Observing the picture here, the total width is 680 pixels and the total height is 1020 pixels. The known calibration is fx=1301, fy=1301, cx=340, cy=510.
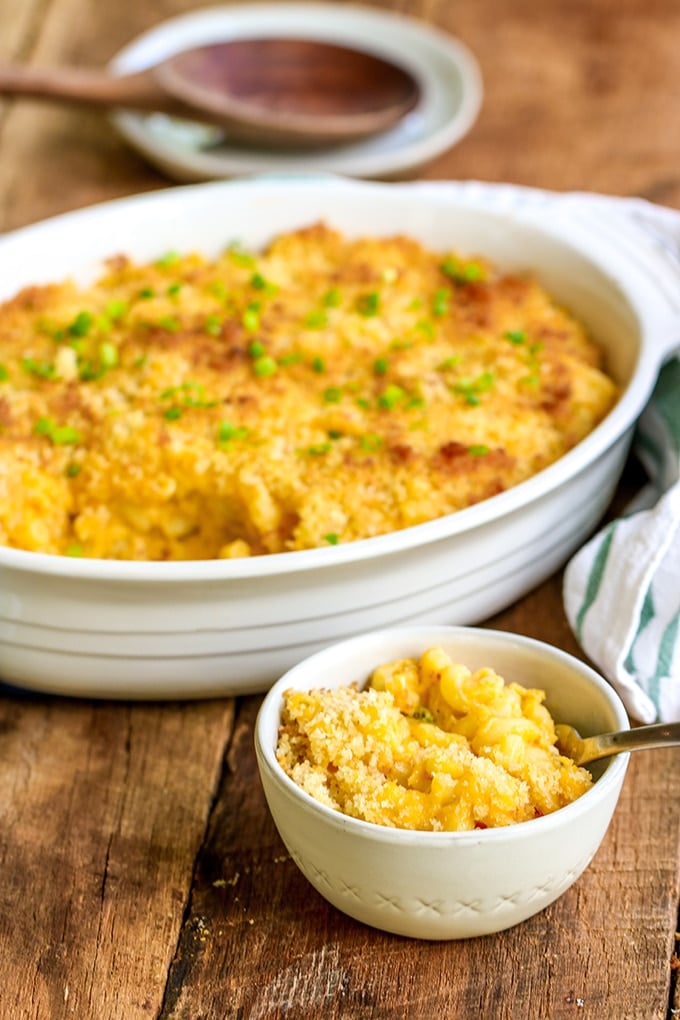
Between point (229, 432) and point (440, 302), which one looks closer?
point (229, 432)

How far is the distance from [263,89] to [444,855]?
2.48 meters

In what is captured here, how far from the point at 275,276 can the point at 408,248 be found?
30 cm

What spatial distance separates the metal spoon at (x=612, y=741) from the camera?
65.1 inches

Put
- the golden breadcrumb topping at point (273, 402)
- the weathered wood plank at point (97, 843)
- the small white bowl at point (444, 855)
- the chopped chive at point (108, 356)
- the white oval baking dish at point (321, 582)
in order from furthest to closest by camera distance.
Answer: the chopped chive at point (108, 356) < the golden breadcrumb topping at point (273, 402) < the white oval baking dish at point (321, 582) < the weathered wood plank at point (97, 843) < the small white bowl at point (444, 855)

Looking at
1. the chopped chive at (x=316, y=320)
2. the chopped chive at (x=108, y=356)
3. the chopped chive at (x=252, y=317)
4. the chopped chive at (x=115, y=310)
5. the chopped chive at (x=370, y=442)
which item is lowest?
the chopped chive at (x=115, y=310)

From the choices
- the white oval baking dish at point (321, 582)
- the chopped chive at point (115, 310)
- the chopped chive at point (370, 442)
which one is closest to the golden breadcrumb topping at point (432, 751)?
the white oval baking dish at point (321, 582)

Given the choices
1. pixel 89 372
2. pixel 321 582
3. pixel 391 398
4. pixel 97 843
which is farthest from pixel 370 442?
pixel 97 843

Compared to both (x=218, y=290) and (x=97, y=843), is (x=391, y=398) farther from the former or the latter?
(x=97, y=843)

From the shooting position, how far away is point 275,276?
2.70 m

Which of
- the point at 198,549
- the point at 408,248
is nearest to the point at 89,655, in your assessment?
the point at 198,549

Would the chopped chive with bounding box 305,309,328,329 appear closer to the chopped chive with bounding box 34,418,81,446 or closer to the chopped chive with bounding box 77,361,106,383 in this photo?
the chopped chive with bounding box 77,361,106,383

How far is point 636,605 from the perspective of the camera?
6.71ft

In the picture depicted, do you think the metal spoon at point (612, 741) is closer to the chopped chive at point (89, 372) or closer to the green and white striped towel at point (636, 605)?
the green and white striped towel at point (636, 605)

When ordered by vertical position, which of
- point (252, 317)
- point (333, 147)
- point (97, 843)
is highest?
point (252, 317)
